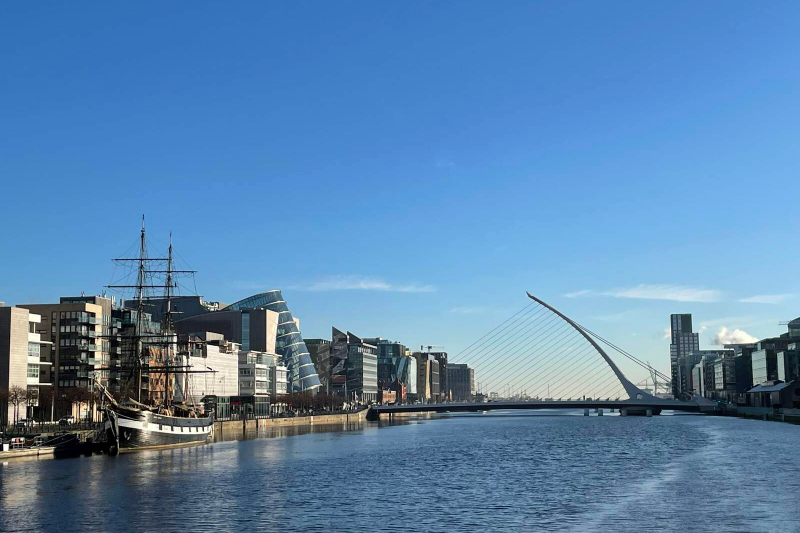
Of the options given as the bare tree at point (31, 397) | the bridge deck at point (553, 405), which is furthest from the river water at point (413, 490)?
the bridge deck at point (553, 405)

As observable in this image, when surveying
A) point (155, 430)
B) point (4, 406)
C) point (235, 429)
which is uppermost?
point (4, 406)

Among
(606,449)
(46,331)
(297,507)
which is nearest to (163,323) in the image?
(46,331)

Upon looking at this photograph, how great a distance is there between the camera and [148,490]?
2147 inches

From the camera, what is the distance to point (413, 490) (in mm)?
55438

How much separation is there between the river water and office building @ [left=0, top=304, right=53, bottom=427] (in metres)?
36.7

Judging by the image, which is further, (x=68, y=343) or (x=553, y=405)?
(x=553, y=405)

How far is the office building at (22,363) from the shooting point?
119062 millimetres

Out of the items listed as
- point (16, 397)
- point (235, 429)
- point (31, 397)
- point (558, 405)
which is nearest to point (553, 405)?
point (558, 405)

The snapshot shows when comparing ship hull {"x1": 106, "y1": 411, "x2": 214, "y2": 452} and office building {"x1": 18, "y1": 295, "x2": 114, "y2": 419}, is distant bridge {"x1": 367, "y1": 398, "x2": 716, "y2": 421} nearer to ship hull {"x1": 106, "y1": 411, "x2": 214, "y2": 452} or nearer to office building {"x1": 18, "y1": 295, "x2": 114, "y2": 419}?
office building {"x1": 18, "y1": 295, "x2": 114, "y2": 419}

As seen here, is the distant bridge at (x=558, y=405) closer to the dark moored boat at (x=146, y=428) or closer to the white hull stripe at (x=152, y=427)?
the white hull stripe at (x=152, y=427)

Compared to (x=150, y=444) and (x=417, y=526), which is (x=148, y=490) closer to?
(x=417, y=526)

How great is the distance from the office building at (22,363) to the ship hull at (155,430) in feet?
77.4

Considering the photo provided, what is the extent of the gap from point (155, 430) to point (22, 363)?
1471 inches

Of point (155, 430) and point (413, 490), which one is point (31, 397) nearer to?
point (155, 430)
